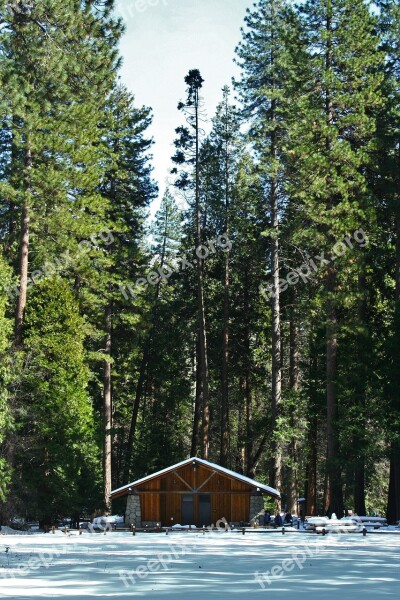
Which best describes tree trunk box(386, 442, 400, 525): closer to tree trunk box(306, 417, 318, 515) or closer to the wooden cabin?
the wooden cabin

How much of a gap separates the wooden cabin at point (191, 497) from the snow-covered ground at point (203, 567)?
781cm

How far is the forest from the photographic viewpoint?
32.9 metres

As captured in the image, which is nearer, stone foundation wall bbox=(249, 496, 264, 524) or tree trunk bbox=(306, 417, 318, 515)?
stone foundation wall bbox=(249, 496, 264, 524)

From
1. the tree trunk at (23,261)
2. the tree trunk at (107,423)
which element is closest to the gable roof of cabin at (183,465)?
the tree trunk at (107,423)

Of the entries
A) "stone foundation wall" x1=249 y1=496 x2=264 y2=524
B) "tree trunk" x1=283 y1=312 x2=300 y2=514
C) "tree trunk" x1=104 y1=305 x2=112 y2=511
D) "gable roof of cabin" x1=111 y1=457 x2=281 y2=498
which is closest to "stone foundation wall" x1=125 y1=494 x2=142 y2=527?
"gable roof of cabin" x1=111 y1=457 x2=281 y2=498

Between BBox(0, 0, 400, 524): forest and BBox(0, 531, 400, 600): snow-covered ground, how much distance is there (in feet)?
19.5

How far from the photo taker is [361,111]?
114 ft

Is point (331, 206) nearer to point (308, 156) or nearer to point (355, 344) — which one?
point (308, 156)

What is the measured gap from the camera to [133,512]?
3794 centimetres

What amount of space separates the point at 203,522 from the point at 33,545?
13599mm

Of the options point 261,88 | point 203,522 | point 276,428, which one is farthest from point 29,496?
point 261,88

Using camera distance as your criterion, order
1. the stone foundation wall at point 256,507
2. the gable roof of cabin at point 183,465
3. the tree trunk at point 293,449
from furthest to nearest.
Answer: the tree trunk at point 293,449
the stone foundation wall at point 256,507
the gable roof of cabin at point 183,465

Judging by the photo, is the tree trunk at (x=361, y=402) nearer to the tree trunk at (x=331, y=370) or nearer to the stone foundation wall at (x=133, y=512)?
the tree trunk at (x=331, y=370)

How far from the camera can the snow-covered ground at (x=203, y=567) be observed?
49.8 feet
